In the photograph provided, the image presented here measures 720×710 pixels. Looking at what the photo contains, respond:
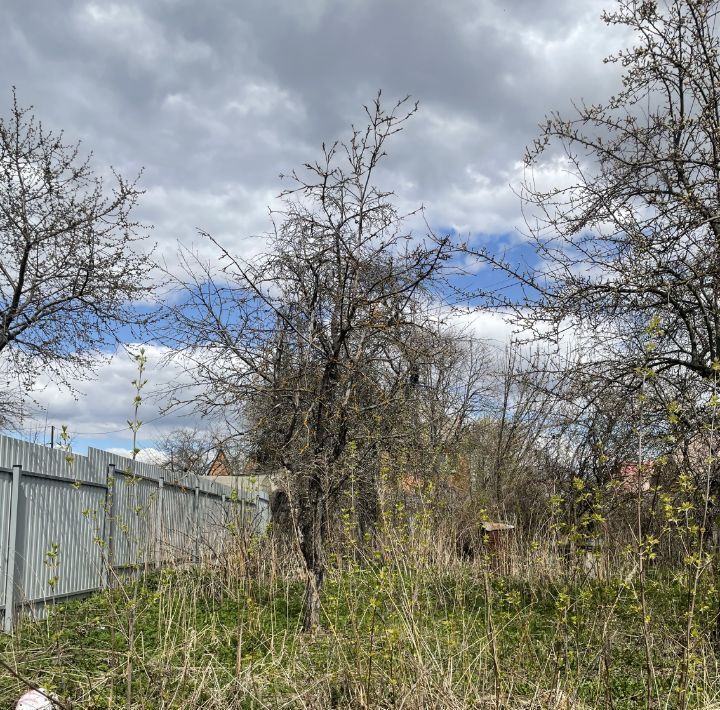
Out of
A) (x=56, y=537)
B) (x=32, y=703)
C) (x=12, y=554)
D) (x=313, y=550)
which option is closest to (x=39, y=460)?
(x=56, y=537)

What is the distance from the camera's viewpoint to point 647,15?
663 cm

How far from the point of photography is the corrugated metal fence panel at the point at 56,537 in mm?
7742

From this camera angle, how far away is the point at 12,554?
7.38 meters

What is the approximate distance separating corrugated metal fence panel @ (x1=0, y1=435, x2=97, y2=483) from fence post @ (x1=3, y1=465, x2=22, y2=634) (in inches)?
5.5

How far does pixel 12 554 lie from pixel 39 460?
1.09 m

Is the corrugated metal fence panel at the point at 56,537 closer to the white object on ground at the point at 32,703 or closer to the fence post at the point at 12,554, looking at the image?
the fence post at the point at 12,554

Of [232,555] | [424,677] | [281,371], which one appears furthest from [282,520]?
[424,677]

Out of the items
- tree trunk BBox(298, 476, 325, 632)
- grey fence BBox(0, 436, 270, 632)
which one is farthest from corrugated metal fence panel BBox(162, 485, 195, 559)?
tree trunk BBox(298, 476, 325, 632)

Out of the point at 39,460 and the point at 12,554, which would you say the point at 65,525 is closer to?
the point at 39,460

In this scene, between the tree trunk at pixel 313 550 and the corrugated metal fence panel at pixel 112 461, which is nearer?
the tree trunk at pixel 313 550

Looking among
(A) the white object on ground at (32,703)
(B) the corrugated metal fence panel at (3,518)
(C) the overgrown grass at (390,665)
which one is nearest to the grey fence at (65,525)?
(B) the corrugated metal fence panel at (3,518)

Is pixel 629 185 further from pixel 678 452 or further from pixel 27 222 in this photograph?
pixel 27 222

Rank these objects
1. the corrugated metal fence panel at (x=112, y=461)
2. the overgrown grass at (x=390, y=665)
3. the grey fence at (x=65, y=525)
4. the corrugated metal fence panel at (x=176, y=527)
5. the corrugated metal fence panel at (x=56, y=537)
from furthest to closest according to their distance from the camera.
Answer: the corrugated metal fence panel at (x=112, y=461) → the corrugated metal fence panel at (x=176, y=527) → the corrugated metal fence panel at (x=56, y=537) → the grey fence at (x=65, y=525) → the overgrown grass at (x=390, y=665)

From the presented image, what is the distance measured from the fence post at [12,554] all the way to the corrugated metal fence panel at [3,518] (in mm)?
30
